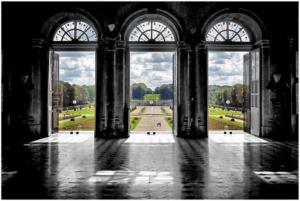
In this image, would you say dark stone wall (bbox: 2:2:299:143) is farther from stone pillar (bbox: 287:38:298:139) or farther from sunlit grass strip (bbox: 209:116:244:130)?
sunlit grass strip (bbox: 209:116:244:130)

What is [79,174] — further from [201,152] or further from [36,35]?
[36,35]

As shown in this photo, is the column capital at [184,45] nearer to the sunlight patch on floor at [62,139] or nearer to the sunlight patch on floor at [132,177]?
the sunlight patch on floor at [62,139]

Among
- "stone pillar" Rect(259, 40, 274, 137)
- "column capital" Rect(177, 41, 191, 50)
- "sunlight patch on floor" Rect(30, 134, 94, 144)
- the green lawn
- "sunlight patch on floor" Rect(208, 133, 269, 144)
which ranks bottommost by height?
"sunlight patch on floor" Rect(208, 133, 269, 144)

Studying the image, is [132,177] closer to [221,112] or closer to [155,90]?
[155,90]

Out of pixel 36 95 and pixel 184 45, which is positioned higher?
pixel 184 45

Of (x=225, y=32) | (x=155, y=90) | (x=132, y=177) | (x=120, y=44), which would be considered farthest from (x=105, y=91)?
(x=132, y=177)

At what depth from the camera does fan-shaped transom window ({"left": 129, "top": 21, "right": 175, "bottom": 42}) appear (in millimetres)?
14430

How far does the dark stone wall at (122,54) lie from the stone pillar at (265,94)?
36 millimetres

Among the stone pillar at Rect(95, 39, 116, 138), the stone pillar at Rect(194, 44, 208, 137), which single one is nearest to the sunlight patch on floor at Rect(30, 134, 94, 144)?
the stone pillar at Rect(95, 39, 116, 138)

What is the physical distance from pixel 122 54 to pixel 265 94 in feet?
18.3

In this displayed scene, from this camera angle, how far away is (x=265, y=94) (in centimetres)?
1381

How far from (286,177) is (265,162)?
1608 millimetres

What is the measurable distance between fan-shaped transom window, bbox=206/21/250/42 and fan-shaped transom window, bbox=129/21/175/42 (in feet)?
5.12

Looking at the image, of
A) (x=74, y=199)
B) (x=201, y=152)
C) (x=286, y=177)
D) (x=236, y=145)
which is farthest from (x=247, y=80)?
(x=74, y=199)
